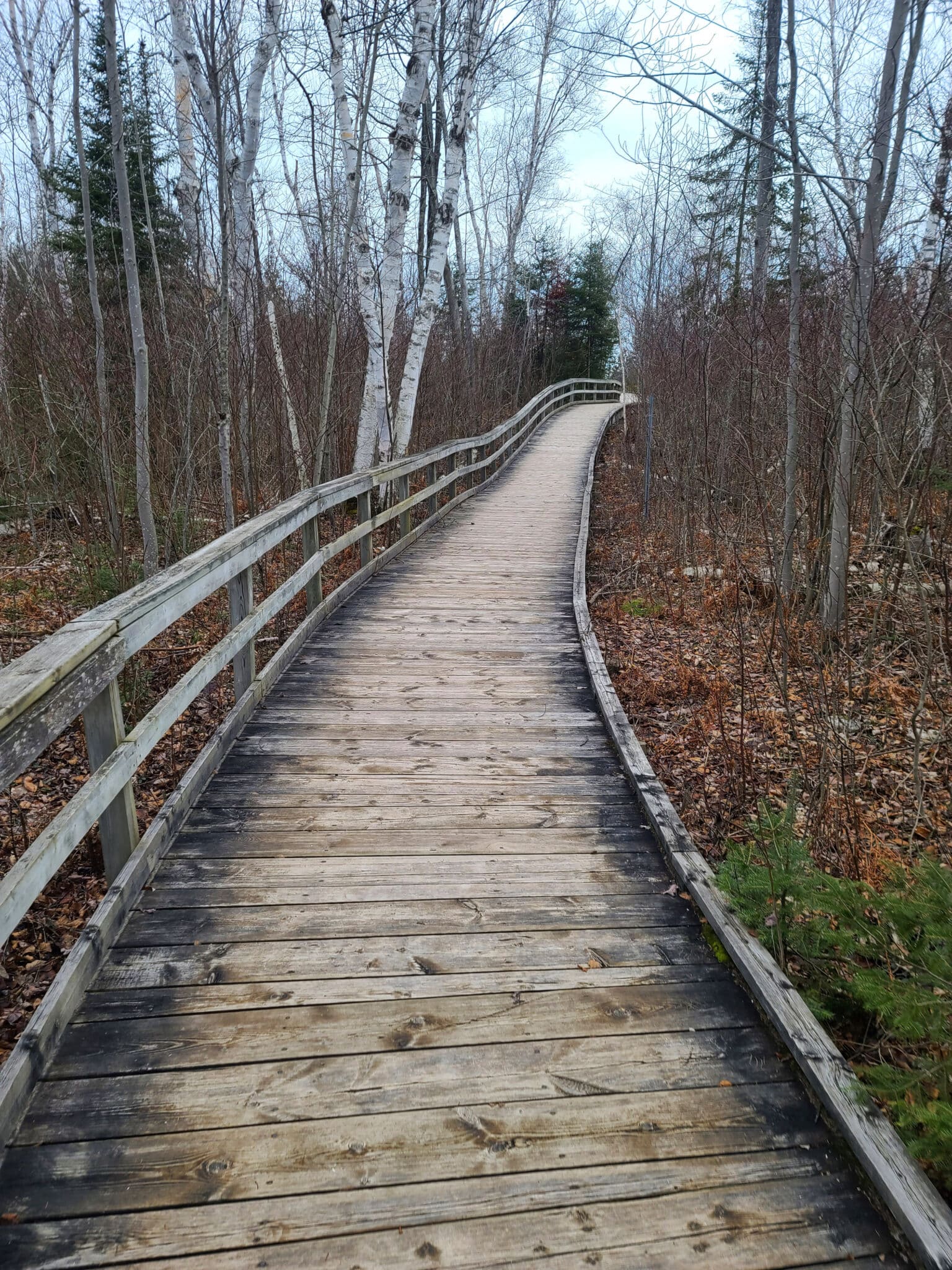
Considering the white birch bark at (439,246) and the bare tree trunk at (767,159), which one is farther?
the bare tree trunk at (767,159)

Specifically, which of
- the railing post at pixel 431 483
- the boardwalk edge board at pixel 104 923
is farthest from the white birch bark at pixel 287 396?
the boardwalk edge board at pixel 104 923

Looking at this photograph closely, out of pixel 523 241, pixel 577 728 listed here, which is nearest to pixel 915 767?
pixel 577 728

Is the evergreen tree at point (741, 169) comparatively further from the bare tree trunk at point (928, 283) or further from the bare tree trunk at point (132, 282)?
the bare tree trunk at point (132, 282)

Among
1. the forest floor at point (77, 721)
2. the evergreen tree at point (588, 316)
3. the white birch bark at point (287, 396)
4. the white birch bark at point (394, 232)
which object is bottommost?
the forest floor at point (77, 721)

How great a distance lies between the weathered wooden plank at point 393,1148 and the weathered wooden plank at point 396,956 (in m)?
0.57

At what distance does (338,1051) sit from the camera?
2242mm

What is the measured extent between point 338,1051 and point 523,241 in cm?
3342

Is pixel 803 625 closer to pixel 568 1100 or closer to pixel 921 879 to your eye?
pixel 921 879

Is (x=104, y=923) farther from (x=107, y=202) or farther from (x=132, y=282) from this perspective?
(x=107, y=202)

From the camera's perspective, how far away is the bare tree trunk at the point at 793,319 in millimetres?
5765

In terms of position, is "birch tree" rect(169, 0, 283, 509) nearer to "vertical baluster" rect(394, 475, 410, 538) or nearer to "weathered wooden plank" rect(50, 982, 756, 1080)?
"vertical baluster" rect(394, 475, 410, 538)

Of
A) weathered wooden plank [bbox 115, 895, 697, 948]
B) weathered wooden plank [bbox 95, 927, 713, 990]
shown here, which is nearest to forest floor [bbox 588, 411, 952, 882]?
weathered wooden plank [bbox 115, 895, 697, 948]

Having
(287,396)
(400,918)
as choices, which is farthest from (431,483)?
(400,918)

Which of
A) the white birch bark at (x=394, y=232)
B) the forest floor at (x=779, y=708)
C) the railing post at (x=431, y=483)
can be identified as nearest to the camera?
the forest floor at (x=779, y=708)
